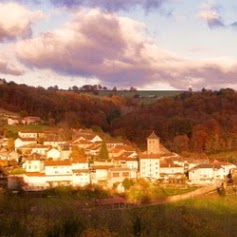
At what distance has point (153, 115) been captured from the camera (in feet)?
245

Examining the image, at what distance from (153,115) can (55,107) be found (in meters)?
12.6

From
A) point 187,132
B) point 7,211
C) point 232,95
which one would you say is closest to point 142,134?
point 187,132

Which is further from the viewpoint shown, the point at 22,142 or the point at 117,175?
the point at 22,142

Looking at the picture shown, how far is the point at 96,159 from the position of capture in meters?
45.0

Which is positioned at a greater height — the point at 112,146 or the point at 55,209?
the point at 112,146

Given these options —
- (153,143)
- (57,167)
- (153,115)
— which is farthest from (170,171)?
(153,115)

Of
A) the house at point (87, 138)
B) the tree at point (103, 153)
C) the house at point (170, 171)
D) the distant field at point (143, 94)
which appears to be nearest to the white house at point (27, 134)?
the house at point (87, 138)

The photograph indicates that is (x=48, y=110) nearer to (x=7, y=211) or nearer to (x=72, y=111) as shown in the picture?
(x=72, y=111)

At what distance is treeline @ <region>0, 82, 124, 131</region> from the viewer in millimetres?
71500

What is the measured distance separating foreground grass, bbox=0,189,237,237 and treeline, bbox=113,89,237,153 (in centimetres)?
2128

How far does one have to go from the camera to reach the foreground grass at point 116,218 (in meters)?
17.9

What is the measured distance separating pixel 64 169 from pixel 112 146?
12.8 metres

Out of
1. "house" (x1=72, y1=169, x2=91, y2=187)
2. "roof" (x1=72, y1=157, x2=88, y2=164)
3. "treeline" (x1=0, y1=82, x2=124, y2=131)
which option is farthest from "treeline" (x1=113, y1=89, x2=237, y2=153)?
"house" (x1=72, y1=169, x2=91, y2=187)

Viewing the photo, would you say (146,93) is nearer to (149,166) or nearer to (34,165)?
(149,166)
